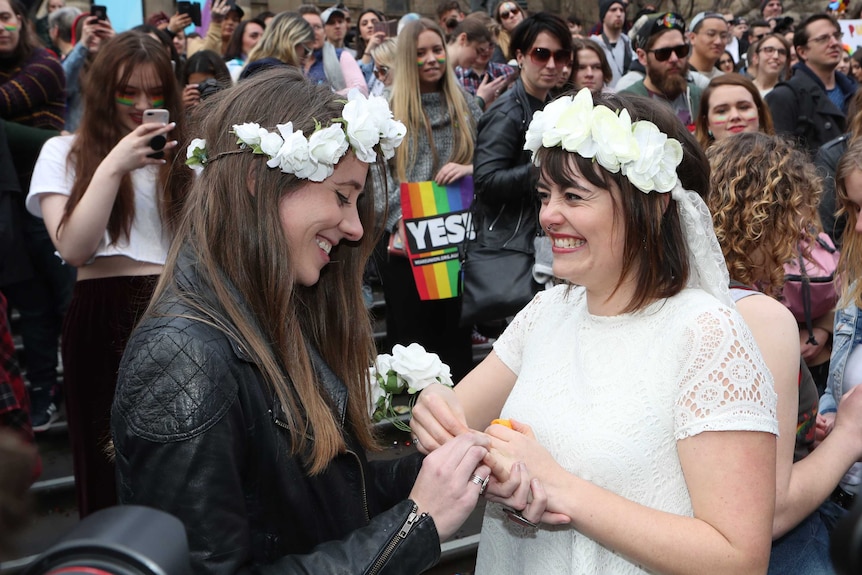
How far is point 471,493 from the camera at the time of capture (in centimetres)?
179

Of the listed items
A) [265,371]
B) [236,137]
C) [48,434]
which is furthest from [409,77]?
[265,371]

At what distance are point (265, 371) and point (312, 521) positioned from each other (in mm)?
334

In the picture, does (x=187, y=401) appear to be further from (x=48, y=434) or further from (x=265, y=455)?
(x=48, y=434)

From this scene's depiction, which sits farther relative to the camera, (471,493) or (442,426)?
(442,426)

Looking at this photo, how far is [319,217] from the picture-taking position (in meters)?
1.93

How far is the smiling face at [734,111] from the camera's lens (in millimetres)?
4473

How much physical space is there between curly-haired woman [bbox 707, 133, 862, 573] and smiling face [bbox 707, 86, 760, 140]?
1.70 metres

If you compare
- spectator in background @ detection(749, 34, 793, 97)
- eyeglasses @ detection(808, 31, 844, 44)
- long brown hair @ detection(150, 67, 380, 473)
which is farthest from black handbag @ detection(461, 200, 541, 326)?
spectator in background @ detection(749, 34, 793, 97)

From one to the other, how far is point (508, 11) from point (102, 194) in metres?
5.89

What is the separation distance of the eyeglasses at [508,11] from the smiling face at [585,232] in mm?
6712

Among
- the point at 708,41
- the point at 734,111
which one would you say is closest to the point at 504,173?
the point at 734,111

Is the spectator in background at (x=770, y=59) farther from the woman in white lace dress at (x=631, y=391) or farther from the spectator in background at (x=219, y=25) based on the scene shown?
the woman in white lace dress at (x=631, y=391)

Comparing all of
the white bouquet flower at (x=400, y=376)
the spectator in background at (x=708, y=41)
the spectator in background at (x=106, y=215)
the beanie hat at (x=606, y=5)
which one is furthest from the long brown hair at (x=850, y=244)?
the beanie hat at (x=606, y=5)

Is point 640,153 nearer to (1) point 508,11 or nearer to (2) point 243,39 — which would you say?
(2) point 243,39
